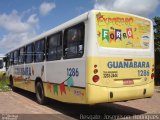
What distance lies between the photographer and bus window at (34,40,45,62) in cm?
1213

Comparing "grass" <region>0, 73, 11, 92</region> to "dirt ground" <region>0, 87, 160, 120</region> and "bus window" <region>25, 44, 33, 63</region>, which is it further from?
"dirt ground" <region>0, 87, 160, 120</region>

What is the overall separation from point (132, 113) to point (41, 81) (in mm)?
4037

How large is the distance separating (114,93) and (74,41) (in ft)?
6.41

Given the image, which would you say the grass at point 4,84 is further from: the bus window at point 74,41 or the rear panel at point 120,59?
the rear panel at point 120,59

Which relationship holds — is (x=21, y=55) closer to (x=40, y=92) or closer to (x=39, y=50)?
(x=39, y=50)

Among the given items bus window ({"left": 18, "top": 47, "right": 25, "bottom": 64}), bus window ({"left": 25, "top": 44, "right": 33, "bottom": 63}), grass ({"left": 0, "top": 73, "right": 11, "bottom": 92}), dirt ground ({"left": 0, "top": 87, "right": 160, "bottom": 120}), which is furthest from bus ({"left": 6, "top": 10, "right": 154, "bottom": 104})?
grass ({"left": 0, "top": 73, "right": 11, "bottom": 92})

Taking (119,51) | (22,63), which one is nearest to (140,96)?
(119,51)

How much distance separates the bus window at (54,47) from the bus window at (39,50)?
720 mm

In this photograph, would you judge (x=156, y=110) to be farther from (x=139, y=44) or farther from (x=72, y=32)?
(x=72, y=32)

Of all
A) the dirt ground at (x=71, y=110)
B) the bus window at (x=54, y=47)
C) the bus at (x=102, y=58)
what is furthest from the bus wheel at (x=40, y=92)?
the bus window at (x=54, y=47)

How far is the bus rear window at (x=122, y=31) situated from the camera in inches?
340

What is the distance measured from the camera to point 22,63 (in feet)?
52.2

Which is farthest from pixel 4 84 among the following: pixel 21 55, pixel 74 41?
pixel 74 41

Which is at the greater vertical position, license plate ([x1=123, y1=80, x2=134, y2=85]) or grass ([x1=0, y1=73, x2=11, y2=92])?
license plate ([x1=123, y1=80, x2=134, y2=85])
